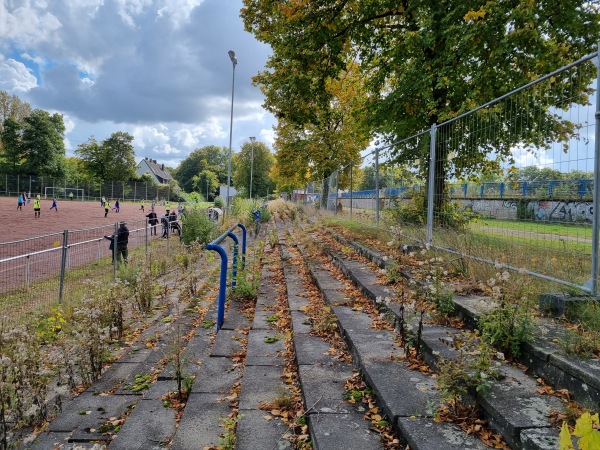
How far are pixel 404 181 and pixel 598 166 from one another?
4.38 m

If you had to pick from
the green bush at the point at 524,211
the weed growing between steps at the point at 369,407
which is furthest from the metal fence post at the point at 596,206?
the weed growing between steps at the point at 369,407

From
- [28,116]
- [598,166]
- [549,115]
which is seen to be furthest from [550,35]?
[28,116]

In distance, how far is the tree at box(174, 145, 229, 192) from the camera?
377 feet

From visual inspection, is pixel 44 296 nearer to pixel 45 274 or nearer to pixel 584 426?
pixel 45 274

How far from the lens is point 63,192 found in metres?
57.5

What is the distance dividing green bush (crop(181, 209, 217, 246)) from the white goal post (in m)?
49.5

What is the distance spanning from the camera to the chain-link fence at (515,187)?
132 inches

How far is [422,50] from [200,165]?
110 meters

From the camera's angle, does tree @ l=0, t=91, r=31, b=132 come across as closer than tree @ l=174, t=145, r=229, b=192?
Yes

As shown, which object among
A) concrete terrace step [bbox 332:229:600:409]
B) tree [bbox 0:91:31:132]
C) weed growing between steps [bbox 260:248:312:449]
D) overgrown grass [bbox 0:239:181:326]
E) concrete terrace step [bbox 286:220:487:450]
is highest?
tree [bbox 0:91:31:132]

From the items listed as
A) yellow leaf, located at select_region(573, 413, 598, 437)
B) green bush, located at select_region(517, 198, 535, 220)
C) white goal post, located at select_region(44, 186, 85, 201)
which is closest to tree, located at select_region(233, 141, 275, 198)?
white goal post, located at select_region(44, 186, 85, 201)

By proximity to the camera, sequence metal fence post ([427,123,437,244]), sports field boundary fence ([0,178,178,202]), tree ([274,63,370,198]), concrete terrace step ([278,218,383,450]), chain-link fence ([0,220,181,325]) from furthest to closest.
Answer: sports field boundary fence ([0,178,178,202])
tree ([274,63,370,198])
chain-link fence ([0,220,181,325])
metal fence post ([427,123,437,244])
concrete terrace step ([278,218,383,450])

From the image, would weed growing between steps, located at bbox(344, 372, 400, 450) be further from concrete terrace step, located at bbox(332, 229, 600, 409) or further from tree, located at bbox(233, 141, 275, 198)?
tree, located at bbox(233, 141, 275, 198)

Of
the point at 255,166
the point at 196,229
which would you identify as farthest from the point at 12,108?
the point at 196,229
